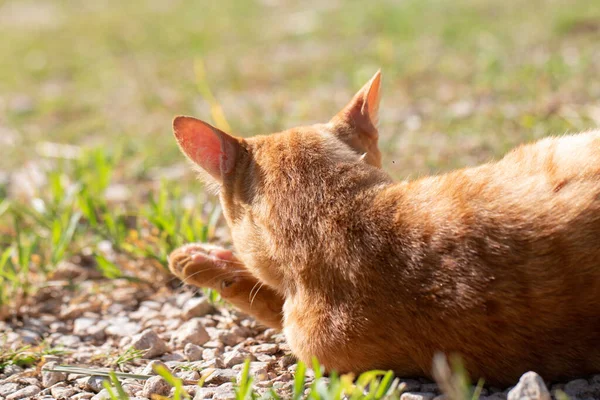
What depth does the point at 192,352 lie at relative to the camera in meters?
2.97

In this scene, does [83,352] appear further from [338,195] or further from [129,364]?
[338,195]

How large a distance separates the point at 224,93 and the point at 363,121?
371cm

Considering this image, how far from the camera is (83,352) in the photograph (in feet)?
10.3

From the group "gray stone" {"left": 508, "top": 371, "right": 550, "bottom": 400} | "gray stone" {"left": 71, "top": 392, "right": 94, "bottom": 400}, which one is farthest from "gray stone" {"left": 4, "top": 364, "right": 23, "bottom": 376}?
"gray stone" {"left": 508, "top": 371, "right": 550, "bottom": 400}

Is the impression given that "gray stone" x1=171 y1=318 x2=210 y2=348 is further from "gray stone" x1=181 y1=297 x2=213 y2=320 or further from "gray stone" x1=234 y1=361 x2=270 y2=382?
"gray stone" x1=234 y1=361 x2=270 y2=382

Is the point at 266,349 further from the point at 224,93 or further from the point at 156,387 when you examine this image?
the point at 224,93

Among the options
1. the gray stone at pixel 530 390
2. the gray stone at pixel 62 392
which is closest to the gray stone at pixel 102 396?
the gray stone at pixel 62 392

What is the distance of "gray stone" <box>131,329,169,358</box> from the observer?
118 inches

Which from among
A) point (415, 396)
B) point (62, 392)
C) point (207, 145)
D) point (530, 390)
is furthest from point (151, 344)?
point (530, 390)

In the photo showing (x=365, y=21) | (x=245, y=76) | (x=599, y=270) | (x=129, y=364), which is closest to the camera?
(x=599, y=270)

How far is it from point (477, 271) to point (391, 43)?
5.24 m

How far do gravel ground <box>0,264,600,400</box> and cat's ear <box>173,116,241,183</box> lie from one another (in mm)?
664

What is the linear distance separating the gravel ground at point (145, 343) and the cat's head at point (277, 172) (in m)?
0.36

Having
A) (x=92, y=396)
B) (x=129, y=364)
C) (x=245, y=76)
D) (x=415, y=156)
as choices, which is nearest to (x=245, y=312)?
(x=129, y=364)
